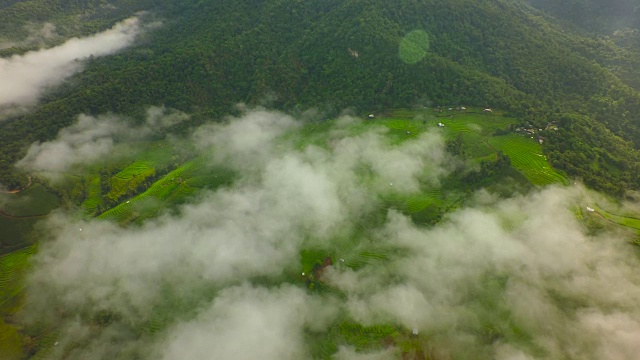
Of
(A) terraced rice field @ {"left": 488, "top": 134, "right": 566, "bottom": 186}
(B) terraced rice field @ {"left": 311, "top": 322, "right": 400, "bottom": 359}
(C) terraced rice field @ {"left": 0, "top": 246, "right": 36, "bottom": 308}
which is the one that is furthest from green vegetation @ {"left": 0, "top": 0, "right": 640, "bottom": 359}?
(A) terraced rice field @ {"left": 488, "top": 134, "right": 566, "bottom": 186}

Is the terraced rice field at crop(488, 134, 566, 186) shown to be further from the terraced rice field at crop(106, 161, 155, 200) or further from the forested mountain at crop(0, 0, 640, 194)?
the terraced rice field at crop(106, 161, 155, 200)

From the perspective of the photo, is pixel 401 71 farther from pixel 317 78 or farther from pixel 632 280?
pixel 632 280

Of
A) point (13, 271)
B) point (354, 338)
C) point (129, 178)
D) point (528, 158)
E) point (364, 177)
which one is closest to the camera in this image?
point (354, 338)

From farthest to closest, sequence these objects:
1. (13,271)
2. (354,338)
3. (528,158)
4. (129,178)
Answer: (129,178) → (528,158) → (13,271) → (354,338)

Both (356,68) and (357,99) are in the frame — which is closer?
(357,99)

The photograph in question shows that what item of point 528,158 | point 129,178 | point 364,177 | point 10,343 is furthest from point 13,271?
point 528,158

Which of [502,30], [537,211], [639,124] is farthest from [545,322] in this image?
[502,30]

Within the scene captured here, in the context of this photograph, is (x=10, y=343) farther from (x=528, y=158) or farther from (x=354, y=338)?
(x=528, y=158)
